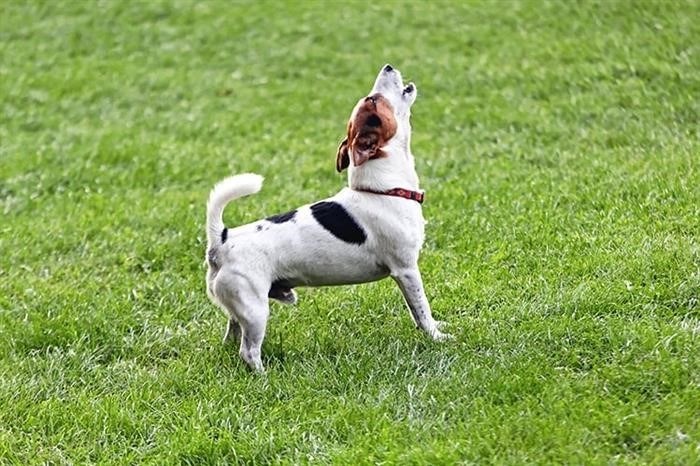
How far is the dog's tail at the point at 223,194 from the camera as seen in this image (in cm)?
496

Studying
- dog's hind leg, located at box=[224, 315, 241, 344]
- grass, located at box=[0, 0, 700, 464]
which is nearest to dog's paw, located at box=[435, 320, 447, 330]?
grass, located at box=[0, 0, 700, 464]

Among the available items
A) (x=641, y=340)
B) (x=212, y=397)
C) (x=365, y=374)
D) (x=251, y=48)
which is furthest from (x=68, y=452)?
(x=251, y=48)

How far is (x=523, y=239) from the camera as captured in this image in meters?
6.36

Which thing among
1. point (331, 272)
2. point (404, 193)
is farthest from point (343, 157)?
point (331, 272)

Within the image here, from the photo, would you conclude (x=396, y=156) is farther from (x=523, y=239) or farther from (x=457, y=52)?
(x=457, y=52)

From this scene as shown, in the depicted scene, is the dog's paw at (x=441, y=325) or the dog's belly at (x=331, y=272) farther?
the dog's paw at (x=441, y=325)

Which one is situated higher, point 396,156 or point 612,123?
point 396,156

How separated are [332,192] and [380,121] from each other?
3007mm

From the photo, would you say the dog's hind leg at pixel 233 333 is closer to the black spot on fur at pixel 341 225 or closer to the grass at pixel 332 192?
the grass at pixel 332 192

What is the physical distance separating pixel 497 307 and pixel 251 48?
7221mm

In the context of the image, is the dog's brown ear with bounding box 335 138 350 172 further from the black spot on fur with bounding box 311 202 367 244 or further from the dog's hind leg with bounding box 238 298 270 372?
the dog's hind leg with bounding box 238 298 270 372

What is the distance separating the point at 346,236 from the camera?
5.02 m

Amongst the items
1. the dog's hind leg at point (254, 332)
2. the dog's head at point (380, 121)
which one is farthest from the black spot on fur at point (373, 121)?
the dog's hind leg at point (254, 332)

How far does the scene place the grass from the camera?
4422mm
